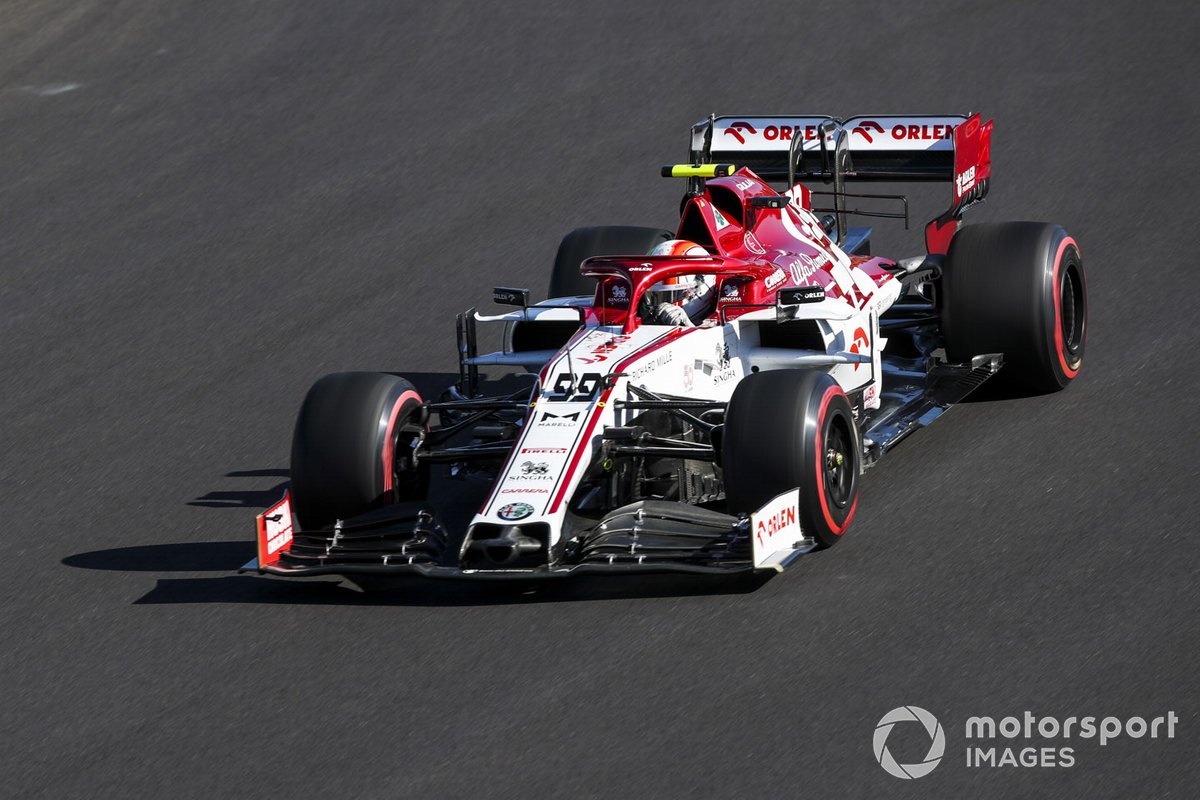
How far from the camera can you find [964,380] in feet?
39.3

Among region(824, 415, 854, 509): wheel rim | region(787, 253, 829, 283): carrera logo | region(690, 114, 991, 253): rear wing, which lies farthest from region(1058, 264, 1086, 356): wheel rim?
region(824, 415, 854, 509): wheel rim

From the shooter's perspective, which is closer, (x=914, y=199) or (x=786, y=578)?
(x=786, y=578)

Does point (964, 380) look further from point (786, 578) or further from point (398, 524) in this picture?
point (398, 524)

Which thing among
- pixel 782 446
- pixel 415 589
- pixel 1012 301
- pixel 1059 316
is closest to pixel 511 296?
pixel 415 589

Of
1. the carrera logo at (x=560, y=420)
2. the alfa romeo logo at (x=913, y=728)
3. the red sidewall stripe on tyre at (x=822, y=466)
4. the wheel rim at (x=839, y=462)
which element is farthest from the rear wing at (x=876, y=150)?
the alfa romeo logo at (x=913, y=728)

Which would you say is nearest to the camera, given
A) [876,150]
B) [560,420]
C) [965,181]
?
[560,420]

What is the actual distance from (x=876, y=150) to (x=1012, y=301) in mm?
1879

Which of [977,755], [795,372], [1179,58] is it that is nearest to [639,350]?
[795,372]

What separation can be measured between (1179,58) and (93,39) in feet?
39.1

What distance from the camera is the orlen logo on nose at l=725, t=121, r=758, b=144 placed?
1391cm

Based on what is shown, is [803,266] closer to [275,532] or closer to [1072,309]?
[1072,309]

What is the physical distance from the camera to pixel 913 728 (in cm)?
761

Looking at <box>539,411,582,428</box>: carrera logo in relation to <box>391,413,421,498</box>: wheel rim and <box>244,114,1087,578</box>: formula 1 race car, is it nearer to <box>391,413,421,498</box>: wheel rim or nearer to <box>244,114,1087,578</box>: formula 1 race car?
<box>244,114,1087,578</box>: formula 1 race car

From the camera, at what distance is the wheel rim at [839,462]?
32.2 feet
